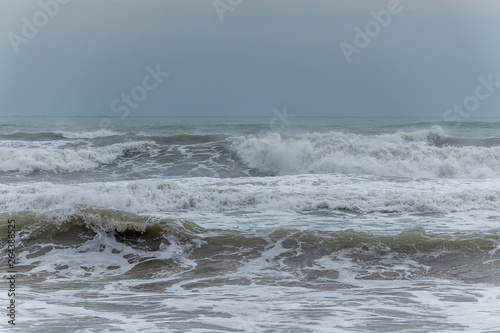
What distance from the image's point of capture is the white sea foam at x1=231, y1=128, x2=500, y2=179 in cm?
1809

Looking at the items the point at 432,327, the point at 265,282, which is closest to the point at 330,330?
the point at 432,327

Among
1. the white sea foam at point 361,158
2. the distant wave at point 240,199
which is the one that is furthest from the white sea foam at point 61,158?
the distant wave at point 240,199

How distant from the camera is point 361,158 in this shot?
18734 mm

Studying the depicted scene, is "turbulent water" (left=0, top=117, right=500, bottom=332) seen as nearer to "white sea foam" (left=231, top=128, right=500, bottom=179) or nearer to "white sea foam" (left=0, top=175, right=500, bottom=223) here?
"white sea foam" (left=0, top=175, right=500, bottom=223)

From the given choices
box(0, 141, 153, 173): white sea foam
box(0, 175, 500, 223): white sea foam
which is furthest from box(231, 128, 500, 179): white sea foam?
box(0, 175, 500, 223): white sea foam

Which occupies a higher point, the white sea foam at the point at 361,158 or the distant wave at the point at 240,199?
the white sea foam at the point at 361,158

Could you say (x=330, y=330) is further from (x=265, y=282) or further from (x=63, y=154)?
(x=63, y=154)

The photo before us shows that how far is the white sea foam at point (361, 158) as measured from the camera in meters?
18.1

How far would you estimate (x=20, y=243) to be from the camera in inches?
360

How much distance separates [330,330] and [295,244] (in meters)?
3.73

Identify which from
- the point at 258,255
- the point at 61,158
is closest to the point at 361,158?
the point at 61,158

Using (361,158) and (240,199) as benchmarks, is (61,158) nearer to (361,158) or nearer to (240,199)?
(240,199)
